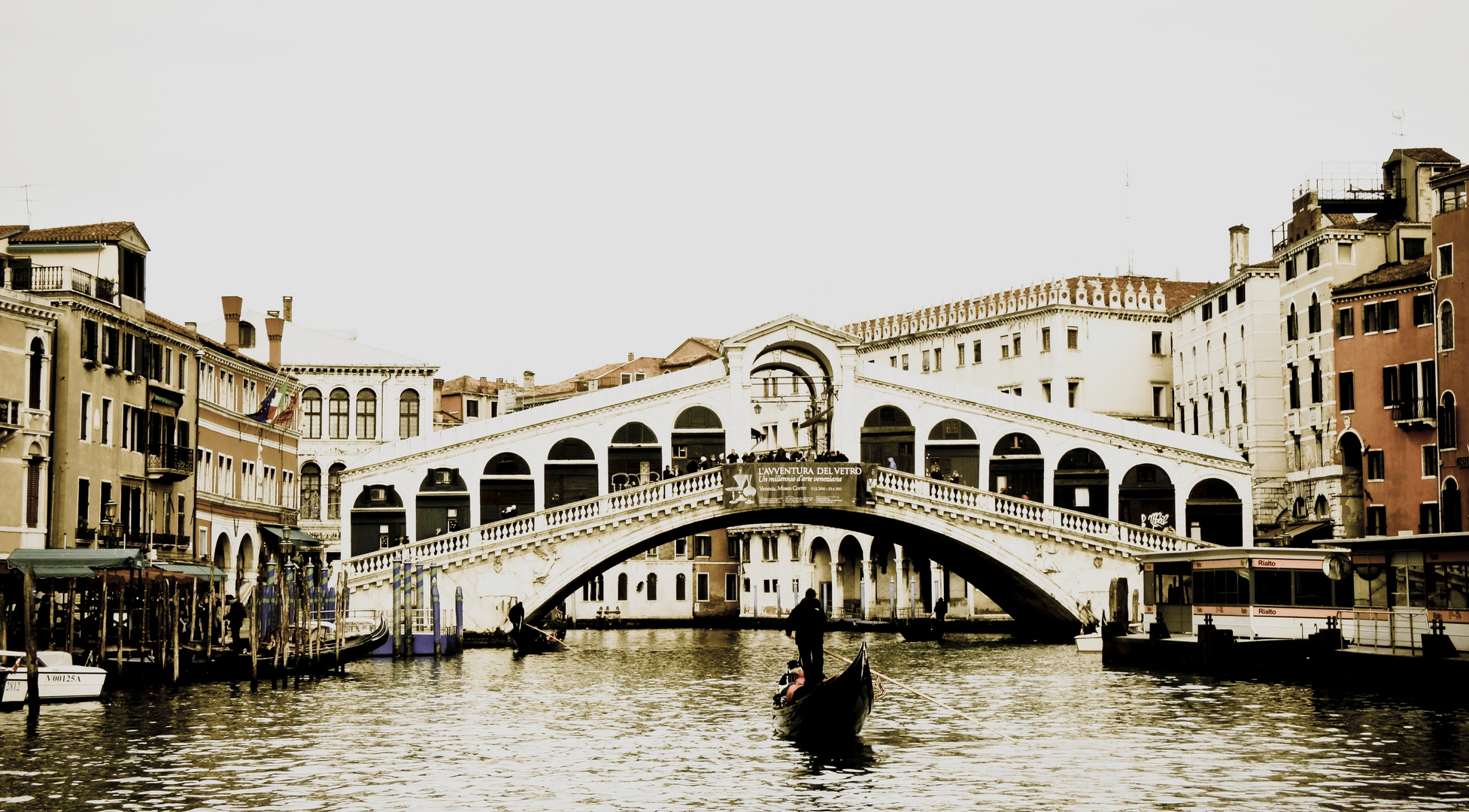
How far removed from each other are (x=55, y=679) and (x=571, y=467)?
24.6m

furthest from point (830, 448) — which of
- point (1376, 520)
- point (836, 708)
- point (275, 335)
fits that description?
point (836, 708)

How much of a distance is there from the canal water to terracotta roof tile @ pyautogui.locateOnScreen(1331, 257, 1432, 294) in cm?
1603

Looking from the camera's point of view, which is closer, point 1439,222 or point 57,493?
point 57,493

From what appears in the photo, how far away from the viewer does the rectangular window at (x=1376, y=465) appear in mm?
48281

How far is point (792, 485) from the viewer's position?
48500 mm

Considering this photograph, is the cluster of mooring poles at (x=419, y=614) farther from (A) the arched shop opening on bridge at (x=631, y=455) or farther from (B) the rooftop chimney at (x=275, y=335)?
(B) the rooftop chimney at (x=275, y=335)

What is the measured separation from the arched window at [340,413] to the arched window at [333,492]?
1.05m

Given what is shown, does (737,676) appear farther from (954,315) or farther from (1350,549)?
(954,315)

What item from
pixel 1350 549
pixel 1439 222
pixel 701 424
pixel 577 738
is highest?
pixel 1439 222

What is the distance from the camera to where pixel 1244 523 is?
2079 inches

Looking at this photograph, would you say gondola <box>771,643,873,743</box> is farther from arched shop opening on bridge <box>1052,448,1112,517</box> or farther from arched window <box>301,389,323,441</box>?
arched window <box>301,389,323,441</box>

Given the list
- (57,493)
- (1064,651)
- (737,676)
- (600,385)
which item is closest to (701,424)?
(1064,651)

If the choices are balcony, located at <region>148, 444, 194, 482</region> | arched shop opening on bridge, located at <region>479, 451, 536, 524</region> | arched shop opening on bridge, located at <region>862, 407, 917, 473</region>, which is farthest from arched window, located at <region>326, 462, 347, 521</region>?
arched shop opening on bridge, located at <region>862, 407, 917, 473</region>

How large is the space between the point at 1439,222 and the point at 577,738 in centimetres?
2805
